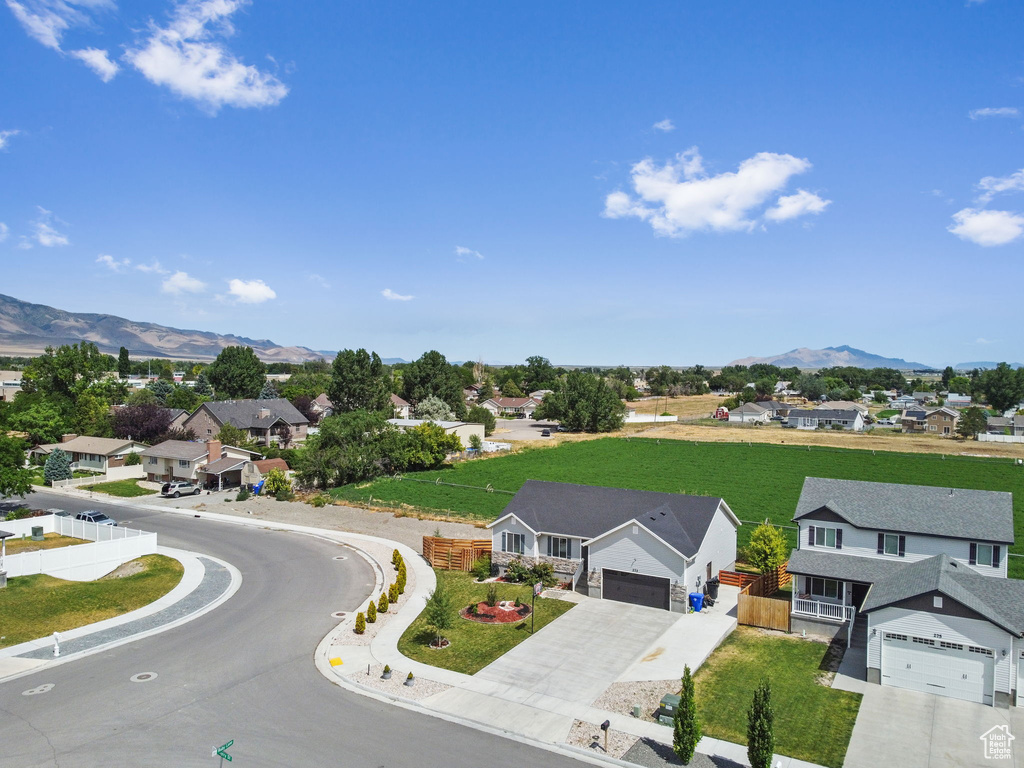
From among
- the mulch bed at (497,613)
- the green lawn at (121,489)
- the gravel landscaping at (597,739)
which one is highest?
the gravel landscaping at (597,739)

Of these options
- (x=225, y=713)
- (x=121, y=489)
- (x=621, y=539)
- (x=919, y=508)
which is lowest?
(x=121, y=489)

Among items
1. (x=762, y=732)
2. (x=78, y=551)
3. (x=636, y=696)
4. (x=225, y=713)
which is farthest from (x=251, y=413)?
(x=762, y=732)

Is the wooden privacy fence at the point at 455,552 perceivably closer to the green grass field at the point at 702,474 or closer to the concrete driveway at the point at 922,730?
the green grass field at the point at 702,474

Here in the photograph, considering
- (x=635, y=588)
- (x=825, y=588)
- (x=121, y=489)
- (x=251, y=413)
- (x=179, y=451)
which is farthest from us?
(x=251, y=413)

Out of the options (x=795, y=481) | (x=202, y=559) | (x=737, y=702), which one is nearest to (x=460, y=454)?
(x=795, y=481)

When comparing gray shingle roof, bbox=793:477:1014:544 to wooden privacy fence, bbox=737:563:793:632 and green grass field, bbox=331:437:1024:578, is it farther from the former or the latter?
green grass field, bbox=331:437:1024:578

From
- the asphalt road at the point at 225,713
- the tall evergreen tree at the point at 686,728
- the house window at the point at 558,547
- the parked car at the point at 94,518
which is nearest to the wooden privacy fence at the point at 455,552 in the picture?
the house window at the point at 558,547

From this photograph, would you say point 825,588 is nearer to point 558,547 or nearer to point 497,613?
point 558,547
